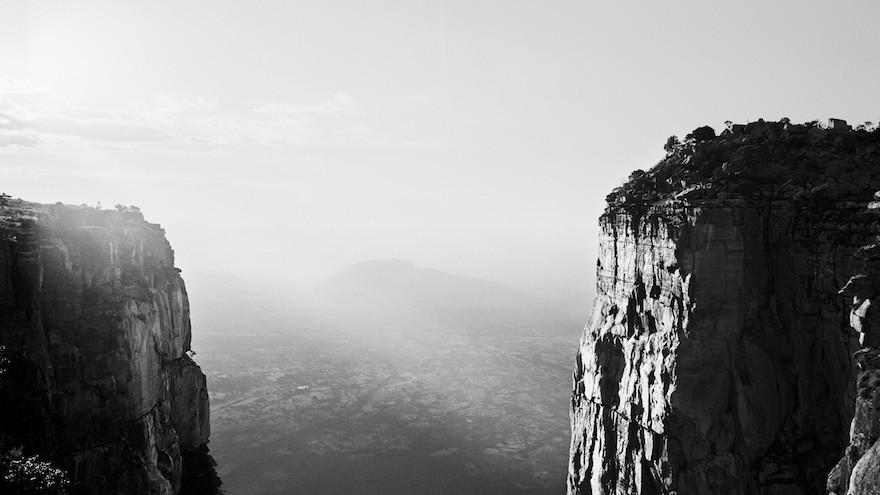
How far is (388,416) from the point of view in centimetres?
8844

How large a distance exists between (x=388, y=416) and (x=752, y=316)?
67.6 metres

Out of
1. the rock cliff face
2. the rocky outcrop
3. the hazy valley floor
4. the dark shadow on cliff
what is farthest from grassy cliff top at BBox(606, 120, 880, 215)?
the dark shadow on cliff

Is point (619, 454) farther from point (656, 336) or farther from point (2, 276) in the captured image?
point (2, 276)

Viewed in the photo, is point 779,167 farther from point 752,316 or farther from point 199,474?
point 199,474

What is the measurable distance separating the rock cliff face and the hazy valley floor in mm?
21371

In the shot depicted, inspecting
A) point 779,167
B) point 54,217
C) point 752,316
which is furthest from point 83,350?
point 779,167

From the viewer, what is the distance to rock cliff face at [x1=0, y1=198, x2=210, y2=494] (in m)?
38.7

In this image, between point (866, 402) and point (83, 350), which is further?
point (83, 350)

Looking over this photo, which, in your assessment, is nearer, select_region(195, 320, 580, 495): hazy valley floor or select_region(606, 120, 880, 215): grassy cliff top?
select_region(606, 120, 880, 215): grassy cliff top

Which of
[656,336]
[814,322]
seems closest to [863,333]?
[814,322]

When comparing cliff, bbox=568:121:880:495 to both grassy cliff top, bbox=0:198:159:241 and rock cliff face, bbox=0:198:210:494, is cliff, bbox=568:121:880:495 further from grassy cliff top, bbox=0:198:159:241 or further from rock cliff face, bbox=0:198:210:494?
grassy cliff top, bbox=0:198:159:241

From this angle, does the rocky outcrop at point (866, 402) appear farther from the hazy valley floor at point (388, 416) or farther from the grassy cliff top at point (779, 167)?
the hazy valley floor at point (388, 416)

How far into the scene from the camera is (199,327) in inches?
6663

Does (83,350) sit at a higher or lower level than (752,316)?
lower
